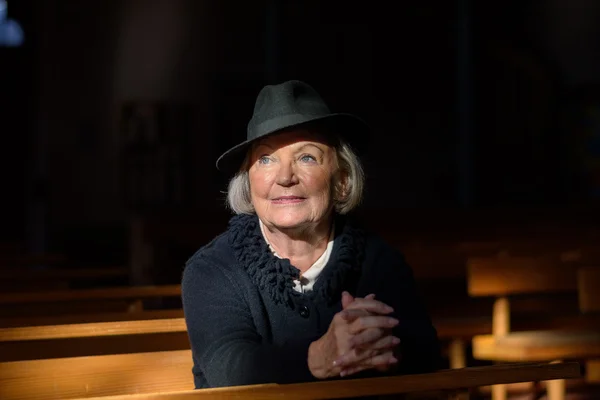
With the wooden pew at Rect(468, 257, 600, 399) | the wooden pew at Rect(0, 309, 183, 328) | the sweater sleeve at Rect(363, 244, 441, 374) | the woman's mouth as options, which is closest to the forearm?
the sweater sleeve at Rect(363, 244, 441, 374)

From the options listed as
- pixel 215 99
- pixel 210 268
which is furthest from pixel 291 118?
pixel 215 99

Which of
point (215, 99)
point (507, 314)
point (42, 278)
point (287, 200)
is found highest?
point (215, 99)

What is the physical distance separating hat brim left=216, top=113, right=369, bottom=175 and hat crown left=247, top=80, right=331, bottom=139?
21mm

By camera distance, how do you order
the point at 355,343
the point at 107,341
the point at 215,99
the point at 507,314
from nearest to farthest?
the point at 355,343, the point at 107,341, the point at 507,314, the point at 215,99

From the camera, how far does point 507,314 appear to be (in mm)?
4137

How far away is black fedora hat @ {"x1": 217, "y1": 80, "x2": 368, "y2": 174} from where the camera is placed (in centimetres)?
243

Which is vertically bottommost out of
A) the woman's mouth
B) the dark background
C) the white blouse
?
the white blouse

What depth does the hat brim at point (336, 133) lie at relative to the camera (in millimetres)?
2471

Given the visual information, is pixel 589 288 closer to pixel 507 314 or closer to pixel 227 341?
pixel 507 314

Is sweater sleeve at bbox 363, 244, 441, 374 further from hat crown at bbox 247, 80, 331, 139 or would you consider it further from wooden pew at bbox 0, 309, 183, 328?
wooden pew at bbox 0, 309, 183, 328

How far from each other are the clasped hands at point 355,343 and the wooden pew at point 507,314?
1.97 m

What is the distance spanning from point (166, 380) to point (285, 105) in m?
0.71

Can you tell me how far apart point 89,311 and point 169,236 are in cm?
274

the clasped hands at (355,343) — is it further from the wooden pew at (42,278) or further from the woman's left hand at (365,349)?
the wooden pew at (42,278)
